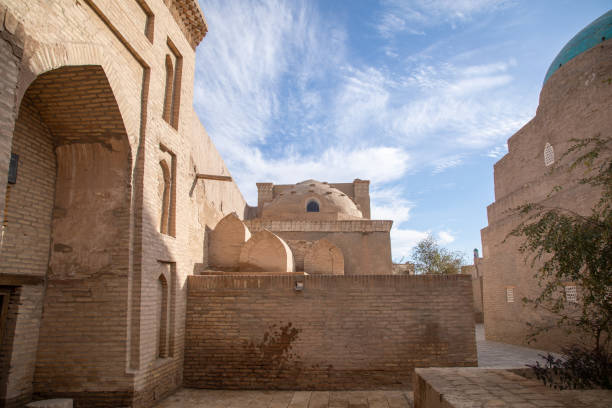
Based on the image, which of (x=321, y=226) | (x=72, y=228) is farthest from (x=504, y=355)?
(x=72, y=228)

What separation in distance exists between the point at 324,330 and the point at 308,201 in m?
9.53

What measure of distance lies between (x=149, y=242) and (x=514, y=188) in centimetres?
1347

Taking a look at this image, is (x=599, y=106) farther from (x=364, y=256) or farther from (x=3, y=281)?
(x=3, y=281)

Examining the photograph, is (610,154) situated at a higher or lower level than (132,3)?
lower

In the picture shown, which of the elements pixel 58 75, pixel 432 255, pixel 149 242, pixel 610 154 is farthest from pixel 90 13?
pixel 432 255

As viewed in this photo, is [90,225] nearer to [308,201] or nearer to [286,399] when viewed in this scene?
[286,399]

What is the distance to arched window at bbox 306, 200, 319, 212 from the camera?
16578mm

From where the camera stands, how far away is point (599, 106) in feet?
36.7

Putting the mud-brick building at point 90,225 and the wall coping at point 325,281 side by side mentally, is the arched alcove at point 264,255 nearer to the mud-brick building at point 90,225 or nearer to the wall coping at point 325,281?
the wall coping at point 325,281

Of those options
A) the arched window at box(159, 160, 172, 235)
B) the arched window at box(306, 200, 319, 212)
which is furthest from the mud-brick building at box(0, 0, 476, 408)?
the arched window at box(306, 200, 319, 212)

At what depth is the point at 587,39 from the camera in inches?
504

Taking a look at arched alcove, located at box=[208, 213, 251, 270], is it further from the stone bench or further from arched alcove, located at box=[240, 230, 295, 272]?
the stone bench

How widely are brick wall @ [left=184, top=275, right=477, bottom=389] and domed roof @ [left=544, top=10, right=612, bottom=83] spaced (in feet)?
31.6

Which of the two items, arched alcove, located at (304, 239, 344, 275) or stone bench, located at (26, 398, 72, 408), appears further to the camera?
arched alcove, located at (304, 239, 344, 275)
